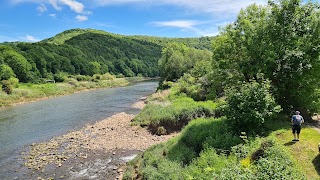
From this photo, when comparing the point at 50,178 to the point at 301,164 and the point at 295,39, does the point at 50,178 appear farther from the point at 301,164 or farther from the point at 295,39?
the point at 295,39

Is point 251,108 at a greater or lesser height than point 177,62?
lesser

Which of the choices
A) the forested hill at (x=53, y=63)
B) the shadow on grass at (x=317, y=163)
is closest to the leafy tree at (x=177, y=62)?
the forested hill at (x=53, y=63)

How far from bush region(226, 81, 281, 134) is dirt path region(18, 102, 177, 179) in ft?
32.6

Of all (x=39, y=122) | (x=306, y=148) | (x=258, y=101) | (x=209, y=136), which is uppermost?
(x=258, y=101)

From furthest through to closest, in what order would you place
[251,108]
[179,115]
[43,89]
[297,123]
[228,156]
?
[43,89], [179,115], [251,108], [297,123], [228,156]

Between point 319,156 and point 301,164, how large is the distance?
148cm

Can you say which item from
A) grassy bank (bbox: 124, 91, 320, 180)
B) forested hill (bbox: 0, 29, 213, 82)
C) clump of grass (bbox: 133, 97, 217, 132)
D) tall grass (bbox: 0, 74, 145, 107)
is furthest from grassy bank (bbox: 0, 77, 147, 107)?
grassy bank (bbox: 124, 91, 320, 180)

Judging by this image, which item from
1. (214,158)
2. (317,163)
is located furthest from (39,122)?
(317,163)

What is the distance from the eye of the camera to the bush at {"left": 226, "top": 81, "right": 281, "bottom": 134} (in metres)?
21.3

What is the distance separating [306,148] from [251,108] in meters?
4.78

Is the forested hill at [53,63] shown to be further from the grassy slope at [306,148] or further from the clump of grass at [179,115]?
the grassy slope at [306,148]

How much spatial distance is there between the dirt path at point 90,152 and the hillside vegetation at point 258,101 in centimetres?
281

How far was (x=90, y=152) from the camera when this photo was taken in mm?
28234

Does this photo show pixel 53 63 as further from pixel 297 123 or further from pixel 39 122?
pixel 297 123
